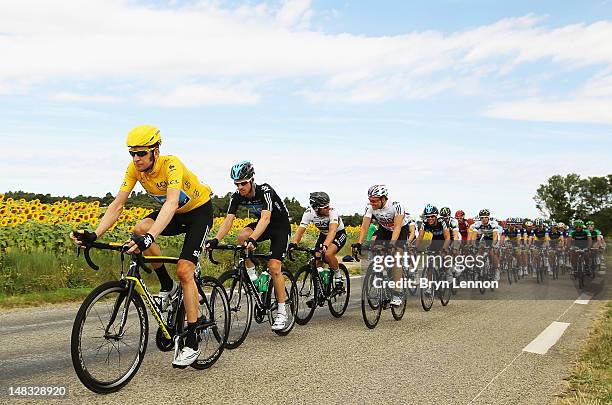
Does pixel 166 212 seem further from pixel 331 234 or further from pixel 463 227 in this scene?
pixel 463 227

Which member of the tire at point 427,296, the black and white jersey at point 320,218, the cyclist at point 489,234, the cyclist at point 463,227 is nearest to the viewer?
the black and white jersey at point 320,218

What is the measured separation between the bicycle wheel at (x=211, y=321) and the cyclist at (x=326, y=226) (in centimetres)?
301

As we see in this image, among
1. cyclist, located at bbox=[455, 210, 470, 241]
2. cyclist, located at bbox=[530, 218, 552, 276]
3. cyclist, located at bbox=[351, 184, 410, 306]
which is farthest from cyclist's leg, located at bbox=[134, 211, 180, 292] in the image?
cyclist, located at bbox=[530, 218, 552, 276]

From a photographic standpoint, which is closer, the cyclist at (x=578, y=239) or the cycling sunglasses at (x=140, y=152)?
the cycling sunglasses at (x=140, y=152)

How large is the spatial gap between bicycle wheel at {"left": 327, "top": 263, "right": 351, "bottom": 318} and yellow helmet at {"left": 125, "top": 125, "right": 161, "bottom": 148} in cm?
509

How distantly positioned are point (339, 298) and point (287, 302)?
183 cm

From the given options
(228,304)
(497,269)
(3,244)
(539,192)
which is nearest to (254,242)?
(228,304)

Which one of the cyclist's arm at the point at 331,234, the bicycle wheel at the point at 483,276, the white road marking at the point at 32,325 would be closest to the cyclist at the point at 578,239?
the bicycle wheel at the point at 483,276

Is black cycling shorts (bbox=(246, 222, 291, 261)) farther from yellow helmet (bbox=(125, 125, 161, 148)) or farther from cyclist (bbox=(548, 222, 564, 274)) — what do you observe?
cyclist (bbox=(548, 222, 564, 274))

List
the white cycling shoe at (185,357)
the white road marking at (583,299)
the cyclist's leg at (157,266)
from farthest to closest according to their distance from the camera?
the white road marking at (583,299) → the cyclist's leg at (157,266) → the white cycling shoe at (185,357)

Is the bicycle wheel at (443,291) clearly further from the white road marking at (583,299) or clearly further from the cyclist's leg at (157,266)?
the cyclist's leg at (157,266)

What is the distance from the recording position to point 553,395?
5312 mm

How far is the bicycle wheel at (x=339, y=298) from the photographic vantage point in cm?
956

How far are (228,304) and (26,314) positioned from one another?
14.6ft
